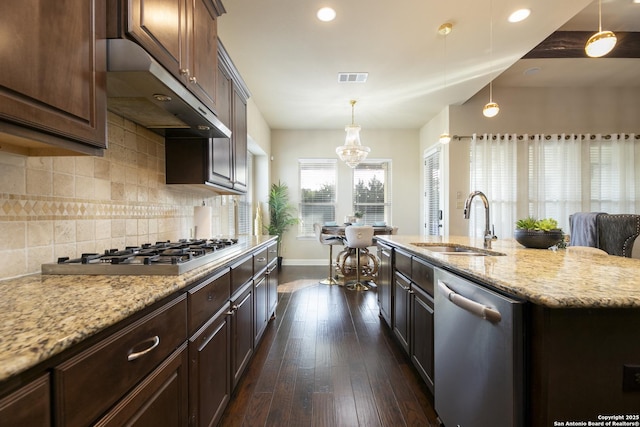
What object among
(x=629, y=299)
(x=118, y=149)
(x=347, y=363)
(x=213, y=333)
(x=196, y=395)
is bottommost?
(x=347, y=363)

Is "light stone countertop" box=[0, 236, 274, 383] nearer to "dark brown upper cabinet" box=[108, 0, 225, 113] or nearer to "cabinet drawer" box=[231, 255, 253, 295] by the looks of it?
"cabinet drawer" box=[231, 255, 253, 295]

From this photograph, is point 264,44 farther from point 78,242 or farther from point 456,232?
point 456,232

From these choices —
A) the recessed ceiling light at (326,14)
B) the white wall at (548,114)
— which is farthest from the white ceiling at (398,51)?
the white wall at (548,114)

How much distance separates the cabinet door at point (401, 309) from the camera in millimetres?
2041

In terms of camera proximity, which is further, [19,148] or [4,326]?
[19,148]

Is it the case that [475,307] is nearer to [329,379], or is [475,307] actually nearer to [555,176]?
[329,379]

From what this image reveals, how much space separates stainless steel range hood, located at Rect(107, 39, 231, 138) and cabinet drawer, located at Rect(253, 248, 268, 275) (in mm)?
950

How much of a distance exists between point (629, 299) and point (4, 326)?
1.54 m

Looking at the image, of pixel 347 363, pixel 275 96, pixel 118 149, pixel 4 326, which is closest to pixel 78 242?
pixel 118 149

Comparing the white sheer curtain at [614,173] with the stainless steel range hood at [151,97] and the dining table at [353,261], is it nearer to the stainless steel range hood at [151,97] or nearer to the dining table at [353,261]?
the dining table at [353,261]

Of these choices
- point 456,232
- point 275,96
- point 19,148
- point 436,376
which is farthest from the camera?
point 456,232

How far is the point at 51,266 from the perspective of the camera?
44.3 inches

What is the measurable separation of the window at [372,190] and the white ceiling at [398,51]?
1439mm

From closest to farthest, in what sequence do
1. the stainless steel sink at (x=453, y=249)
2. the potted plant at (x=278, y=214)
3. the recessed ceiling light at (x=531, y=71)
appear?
the stainless steel sink at (x=453, y=249) < the recessed ceiling light at (x=531, y=71) < the potted plant at (x=278, y=214)
